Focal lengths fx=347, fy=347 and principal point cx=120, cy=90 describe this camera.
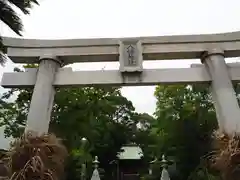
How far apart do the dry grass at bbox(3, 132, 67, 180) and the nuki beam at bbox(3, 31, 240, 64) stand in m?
2.41

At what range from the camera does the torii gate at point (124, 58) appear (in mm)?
7641

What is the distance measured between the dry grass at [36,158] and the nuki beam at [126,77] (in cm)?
185

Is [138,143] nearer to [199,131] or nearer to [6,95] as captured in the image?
[199,131]

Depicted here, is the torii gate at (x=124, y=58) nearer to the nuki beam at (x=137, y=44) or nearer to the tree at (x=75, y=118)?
the nuki beam at (x=137, y=44)

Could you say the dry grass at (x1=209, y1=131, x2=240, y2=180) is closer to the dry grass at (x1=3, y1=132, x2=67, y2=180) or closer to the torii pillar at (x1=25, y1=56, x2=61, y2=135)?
the dry grass at (x1=3, y1=132, x2=67, y2=180)

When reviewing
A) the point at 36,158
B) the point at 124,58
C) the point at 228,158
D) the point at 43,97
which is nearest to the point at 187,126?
the point at 124,58

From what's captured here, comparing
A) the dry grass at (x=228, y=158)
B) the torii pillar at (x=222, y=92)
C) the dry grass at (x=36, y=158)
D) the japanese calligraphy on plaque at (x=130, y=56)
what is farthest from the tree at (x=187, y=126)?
the dry grass at (x=36, y=158)

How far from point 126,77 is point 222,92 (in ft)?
6.81

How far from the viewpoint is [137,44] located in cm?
791

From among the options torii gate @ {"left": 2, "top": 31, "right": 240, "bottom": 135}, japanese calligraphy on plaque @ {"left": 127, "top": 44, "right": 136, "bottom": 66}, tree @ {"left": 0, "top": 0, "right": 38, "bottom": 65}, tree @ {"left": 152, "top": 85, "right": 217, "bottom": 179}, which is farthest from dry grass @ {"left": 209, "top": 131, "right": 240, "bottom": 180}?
tree @ {"left": 152, "top": 85, "right": 217, "bottom": 179}

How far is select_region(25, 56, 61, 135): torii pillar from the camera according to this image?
711cm

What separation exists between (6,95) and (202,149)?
31.0 ft

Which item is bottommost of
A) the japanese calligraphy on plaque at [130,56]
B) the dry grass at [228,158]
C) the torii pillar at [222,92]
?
the dry grass at [228,158]

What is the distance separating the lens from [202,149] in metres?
16.2
